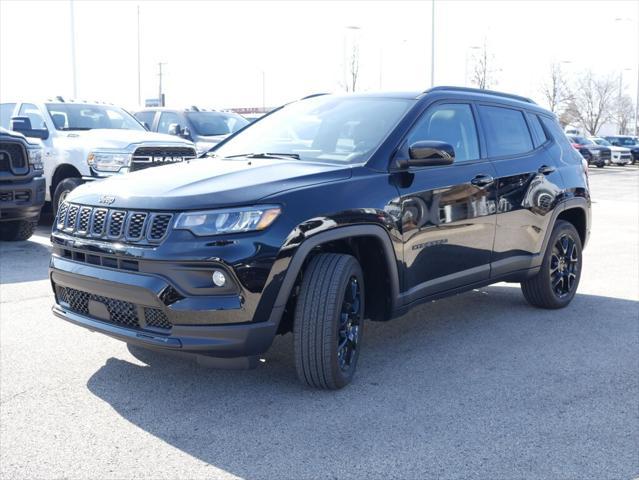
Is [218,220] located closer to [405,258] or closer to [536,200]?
[405,258]

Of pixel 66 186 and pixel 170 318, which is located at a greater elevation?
pixel 66 186

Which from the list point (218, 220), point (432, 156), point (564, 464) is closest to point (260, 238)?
point (218, 220)

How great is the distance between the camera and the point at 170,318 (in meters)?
3.77

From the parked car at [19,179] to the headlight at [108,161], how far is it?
0.78 metres

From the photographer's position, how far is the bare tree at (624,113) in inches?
3009

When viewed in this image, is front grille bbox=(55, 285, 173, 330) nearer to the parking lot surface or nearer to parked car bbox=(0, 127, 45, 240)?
the parking lot surface

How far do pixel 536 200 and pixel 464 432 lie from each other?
273 cm

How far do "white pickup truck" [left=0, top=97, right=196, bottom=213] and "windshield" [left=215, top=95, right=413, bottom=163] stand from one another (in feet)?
15.4

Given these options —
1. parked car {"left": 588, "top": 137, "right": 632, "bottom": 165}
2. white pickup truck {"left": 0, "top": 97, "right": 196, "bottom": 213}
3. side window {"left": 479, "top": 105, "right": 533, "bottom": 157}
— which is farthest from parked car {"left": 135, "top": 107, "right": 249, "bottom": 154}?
parked car {"left": 588, "top": 137, "right": 632, "bottom": 165}

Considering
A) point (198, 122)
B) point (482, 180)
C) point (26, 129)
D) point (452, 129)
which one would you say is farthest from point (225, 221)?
point (198, 122)

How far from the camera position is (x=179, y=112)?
13.5 metres

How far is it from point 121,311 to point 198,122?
9.75m

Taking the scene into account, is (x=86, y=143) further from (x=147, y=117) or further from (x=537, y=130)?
(x=537, y=130)

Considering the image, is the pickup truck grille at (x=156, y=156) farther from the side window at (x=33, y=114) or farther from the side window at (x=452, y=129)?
the side window at (x=452, y=129)
